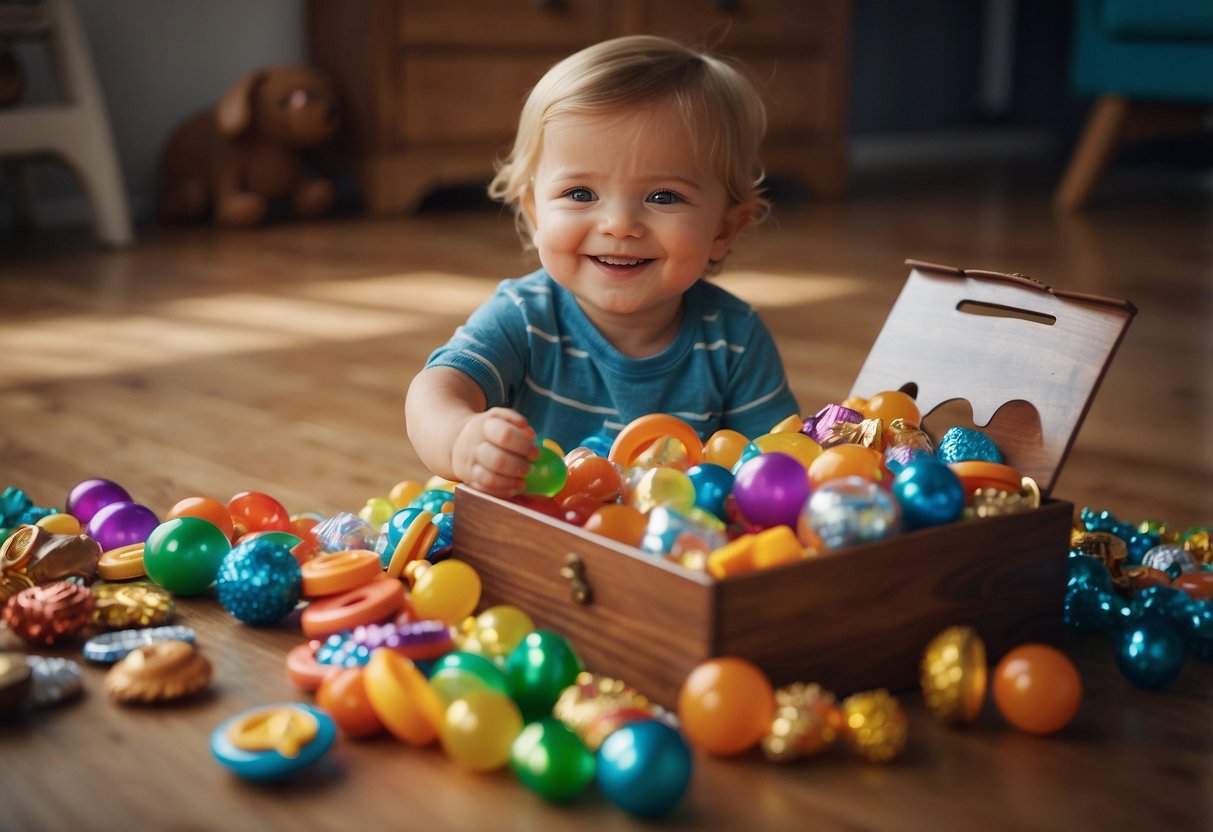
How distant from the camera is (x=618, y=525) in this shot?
0.88 m

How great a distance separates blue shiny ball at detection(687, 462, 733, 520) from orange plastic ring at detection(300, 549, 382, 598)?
0.76 feet

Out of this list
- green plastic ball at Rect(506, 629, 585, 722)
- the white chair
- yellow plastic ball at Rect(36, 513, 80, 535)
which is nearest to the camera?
green plastic ball at Rect(506, 629, 585, 722)

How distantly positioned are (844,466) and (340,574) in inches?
14.0

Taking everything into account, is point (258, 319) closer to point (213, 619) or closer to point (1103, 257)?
point (213, 619)

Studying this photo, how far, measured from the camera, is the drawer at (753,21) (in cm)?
362

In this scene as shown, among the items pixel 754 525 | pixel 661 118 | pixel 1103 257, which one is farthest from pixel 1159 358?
pixel 754 525

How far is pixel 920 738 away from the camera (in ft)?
2.68

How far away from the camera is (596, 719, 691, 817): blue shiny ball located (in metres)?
0.70

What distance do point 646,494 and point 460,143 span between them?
2658mm

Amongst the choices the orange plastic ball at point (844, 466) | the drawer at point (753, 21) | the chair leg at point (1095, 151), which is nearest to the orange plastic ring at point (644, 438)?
the orange plastic ball at point (844, 466)

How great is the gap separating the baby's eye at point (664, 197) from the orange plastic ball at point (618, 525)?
14.4 inches

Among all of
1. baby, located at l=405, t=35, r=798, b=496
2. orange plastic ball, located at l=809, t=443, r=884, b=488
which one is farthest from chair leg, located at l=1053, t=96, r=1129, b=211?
orange plastic ball, located at l=809, t=443, r=884, b=488

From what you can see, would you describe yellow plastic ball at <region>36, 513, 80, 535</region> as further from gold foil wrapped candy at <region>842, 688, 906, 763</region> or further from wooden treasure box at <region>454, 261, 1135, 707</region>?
gold foil wrapped candy at <region>842, 688, 906, 763</region>

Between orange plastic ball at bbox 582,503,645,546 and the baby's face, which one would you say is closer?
orange plastic ball at bbox 582,503,645,546
